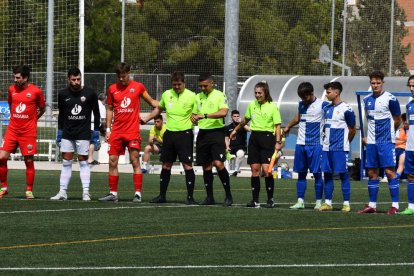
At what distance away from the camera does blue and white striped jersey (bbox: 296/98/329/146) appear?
17531 mm

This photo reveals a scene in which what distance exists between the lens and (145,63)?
56.6m

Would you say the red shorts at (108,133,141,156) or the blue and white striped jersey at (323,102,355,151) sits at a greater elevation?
the blue and white striped jersey at (323,102,355,151)

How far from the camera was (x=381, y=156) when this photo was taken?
55.6ft

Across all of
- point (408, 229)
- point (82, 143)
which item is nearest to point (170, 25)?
point (82, 143)

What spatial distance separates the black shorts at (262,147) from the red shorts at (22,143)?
349cm

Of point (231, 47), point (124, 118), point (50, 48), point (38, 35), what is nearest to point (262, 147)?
point (124, 118)

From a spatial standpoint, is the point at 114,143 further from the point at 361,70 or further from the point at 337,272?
the point at 361,70

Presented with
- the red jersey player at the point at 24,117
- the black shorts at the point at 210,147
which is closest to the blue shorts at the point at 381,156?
the black shorts at the point at 210,147

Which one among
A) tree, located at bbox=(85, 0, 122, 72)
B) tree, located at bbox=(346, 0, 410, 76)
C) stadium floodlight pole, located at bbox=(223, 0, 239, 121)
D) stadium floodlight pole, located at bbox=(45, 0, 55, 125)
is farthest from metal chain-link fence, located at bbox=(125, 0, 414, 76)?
stadium floodlight pole, located at bbox=(223, 0, 239, 121)

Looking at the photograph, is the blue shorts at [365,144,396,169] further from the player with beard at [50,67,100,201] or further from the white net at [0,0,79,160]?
the white net at [0,0,79,160]

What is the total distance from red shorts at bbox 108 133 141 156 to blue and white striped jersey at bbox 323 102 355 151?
9.64 feet

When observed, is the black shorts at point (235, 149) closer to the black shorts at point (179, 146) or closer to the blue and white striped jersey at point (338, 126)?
the black shorts at point (179, 146)

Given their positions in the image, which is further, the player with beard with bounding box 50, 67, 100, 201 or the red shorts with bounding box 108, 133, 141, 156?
the player with beard with bounding box 50, 67, 100, 201

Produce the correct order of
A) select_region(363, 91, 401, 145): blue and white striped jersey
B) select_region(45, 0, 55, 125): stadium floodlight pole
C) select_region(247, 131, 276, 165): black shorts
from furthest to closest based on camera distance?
select_region(45, 0, 55, 125): stadium floodlight pole, select_region(247, 131, 276, 165): black shorts, select_region(363, 91, 401, 145): blue and white striped jersey
